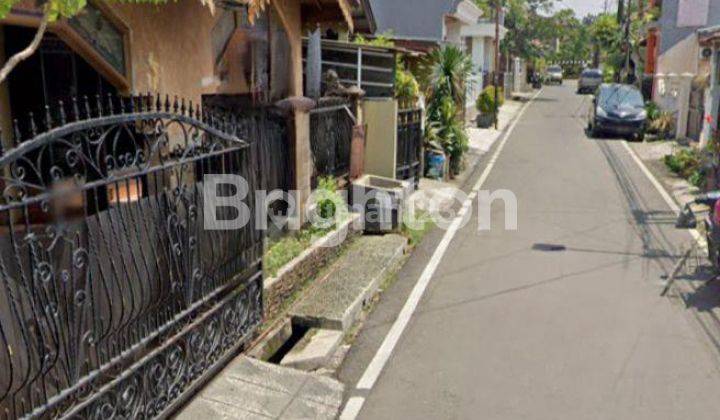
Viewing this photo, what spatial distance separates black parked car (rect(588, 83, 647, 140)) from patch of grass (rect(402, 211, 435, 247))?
14220 mm

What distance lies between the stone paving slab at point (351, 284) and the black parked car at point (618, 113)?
16.4m

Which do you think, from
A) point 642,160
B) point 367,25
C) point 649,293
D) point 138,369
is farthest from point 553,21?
point 138,369

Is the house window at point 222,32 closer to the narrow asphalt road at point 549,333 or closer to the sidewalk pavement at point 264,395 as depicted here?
the narrow asphalt road at point 549,333

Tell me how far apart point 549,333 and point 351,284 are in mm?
2275

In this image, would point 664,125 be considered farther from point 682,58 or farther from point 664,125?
point 682,58

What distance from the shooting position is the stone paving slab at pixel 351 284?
7027mm

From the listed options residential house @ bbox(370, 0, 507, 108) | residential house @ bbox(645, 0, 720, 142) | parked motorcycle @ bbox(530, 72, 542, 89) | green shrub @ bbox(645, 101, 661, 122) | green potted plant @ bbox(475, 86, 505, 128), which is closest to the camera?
residential house @ bbox(645, 0, 720, 142)

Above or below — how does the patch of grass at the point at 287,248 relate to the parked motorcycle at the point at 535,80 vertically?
below

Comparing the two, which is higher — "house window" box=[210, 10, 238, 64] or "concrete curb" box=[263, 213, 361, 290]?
"house window" box=[210, 10, 238, 64]

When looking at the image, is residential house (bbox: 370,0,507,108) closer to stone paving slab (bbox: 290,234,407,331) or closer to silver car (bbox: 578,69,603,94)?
stone paving slab (bbox: 290,234,407,331)

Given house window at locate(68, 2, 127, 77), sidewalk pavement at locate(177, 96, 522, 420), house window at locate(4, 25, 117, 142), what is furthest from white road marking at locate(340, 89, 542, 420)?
house window at locate(4, 25, 117, 142)

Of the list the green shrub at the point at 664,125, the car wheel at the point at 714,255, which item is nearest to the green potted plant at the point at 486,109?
the green shrub at the point at 664,125

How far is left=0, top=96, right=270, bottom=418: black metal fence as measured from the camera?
3625 mm

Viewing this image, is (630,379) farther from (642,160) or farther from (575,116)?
(575,116)
